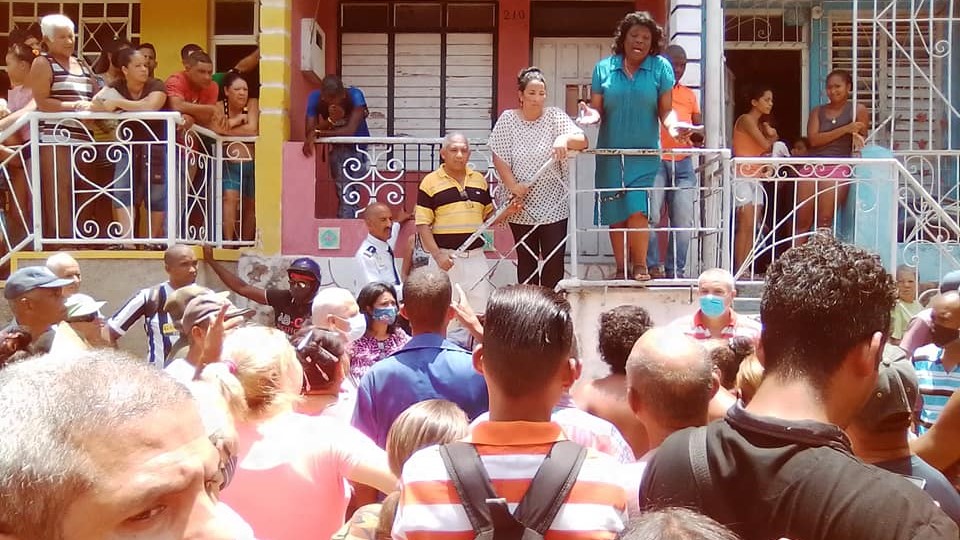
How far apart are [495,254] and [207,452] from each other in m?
6.89

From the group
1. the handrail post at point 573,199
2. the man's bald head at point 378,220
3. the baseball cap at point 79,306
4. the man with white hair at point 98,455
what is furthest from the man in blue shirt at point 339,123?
the man with white hair at point 98,455

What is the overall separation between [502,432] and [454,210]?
467cm

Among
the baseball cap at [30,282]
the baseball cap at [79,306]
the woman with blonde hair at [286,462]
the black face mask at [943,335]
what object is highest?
the baseball cap at [30,282]

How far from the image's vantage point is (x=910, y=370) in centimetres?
261

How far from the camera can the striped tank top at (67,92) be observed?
752 centimetres

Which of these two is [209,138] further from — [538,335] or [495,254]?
[538,335]

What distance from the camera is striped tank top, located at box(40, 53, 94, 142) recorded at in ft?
24.7

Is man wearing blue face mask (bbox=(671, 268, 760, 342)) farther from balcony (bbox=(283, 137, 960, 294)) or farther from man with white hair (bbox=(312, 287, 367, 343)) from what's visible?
man with white hair (bbox=(312, 287, 367, 343))

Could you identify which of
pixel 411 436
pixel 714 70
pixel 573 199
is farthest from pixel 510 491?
pixel 714 70

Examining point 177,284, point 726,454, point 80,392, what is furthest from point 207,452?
point 177,284

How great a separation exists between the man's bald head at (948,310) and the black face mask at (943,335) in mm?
20

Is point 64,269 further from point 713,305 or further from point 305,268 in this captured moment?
point 713,305

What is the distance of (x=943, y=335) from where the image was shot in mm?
4496

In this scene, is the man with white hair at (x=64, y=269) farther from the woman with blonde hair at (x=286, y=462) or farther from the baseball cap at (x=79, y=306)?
the woman with blonde hair at (x=286, y=462)
